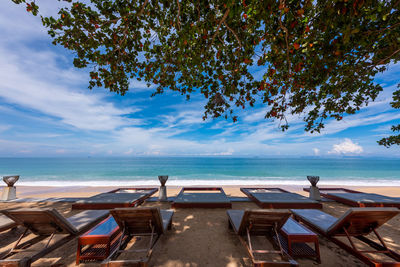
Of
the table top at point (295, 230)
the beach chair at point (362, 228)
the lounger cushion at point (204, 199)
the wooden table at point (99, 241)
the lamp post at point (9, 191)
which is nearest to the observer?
the beach chair at point (362, 228)

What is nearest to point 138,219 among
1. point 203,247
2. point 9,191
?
point 203,247

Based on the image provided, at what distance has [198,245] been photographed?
308cm

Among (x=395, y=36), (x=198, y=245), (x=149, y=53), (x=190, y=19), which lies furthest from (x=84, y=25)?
(x=395, y=36)

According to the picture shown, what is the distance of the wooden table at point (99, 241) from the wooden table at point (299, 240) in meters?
3.22

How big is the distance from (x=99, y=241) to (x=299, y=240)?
3629mm

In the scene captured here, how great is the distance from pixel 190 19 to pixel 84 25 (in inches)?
100

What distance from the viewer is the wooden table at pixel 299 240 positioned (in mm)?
2619

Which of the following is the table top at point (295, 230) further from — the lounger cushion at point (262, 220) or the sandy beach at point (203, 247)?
the sandy beach at point (203, 247)

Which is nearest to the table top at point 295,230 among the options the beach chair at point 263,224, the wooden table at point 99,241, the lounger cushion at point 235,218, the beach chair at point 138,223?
the beach chair at point 263,224

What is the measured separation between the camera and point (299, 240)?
2627 millimetres

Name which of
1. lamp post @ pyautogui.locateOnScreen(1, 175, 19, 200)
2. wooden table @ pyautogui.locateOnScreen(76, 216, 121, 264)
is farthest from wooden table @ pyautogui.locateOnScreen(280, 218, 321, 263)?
lamp post @ pyautogui.locateOnScreen(1, 175, 19, 200)

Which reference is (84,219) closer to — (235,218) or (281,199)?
(235,218)

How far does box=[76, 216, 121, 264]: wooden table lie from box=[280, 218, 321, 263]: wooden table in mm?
3222

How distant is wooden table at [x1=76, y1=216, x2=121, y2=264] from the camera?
2.54 metres
